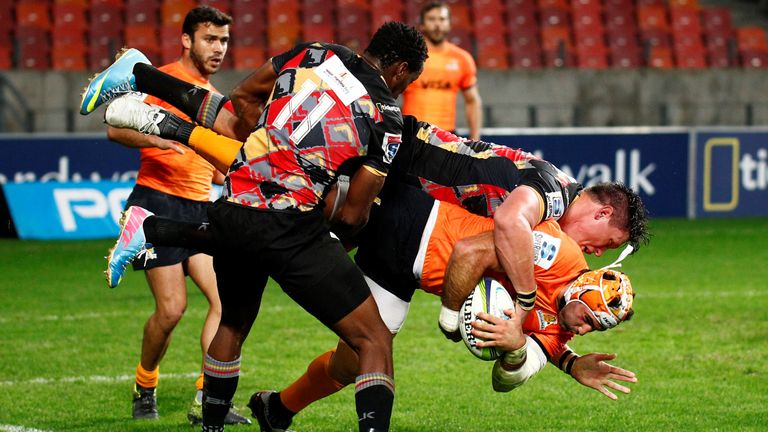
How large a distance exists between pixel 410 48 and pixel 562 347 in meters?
1.57

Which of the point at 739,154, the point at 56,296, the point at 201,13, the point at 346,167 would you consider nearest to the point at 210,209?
the point at 346,167

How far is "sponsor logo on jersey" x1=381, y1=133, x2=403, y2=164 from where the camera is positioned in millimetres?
5090

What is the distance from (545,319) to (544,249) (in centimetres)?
42

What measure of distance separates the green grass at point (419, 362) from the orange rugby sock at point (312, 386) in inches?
14.1

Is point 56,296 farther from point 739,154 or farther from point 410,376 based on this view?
point 739,154

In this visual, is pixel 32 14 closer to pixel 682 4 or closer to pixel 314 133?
pixel 682 4

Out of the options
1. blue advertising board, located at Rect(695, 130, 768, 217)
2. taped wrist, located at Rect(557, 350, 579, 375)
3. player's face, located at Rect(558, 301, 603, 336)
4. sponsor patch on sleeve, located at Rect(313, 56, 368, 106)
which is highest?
sponsor patch on sleeve, located at Rect(313, 56, 368, 106)

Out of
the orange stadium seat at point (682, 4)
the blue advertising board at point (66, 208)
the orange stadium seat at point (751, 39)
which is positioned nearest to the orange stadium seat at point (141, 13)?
the blue advertising board at point (66, 208)

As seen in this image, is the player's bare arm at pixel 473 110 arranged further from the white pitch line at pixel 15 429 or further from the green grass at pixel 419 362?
the white pitch line at pixel 15 429

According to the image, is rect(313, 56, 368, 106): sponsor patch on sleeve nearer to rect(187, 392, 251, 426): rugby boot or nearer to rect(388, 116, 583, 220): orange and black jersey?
rect(388, 116, 583, 220): orange and black jersey

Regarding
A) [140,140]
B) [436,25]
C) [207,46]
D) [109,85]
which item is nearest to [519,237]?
[109,85]

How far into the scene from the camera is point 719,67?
20562 millimetres

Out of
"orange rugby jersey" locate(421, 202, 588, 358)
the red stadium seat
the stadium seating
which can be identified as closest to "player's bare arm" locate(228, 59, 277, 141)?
"orange rugby jersey" locate(421, 202, 588, 358)

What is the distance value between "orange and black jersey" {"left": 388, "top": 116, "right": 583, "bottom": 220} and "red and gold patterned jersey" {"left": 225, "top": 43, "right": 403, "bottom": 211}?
67 centimetres
